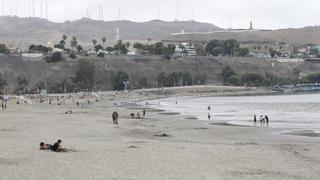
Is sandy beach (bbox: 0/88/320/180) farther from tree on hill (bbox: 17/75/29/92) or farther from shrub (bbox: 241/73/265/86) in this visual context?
shrub (bbox: 241/73/265/86)

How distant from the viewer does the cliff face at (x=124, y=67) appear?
5527 inches

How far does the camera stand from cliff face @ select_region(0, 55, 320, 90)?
140 metres

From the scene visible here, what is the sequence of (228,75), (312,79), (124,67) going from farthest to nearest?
(312,79)
(228,75)
(124,67)

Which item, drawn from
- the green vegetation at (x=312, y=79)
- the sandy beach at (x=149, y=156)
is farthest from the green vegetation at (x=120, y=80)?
the sandy beach at (x=149, y=156)

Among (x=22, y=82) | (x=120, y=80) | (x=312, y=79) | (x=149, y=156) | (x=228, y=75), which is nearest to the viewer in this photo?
(x=149, y=156)

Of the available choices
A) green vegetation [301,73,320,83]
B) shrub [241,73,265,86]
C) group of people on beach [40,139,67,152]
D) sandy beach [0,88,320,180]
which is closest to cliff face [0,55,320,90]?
shrub [241,73,265,86]

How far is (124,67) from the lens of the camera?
160875mm

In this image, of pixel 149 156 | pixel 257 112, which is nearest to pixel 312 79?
pixel 257 112

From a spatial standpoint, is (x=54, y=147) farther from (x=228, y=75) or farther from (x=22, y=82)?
(x=228, y=75)

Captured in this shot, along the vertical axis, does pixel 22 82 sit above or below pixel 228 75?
above

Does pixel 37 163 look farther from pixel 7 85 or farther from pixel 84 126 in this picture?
pixel 7 85

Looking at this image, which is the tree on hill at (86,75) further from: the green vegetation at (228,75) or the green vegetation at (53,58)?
the green vegetation at (228,75)

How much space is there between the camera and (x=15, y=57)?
144 metres

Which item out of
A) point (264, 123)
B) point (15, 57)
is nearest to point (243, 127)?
point (264, 123)
